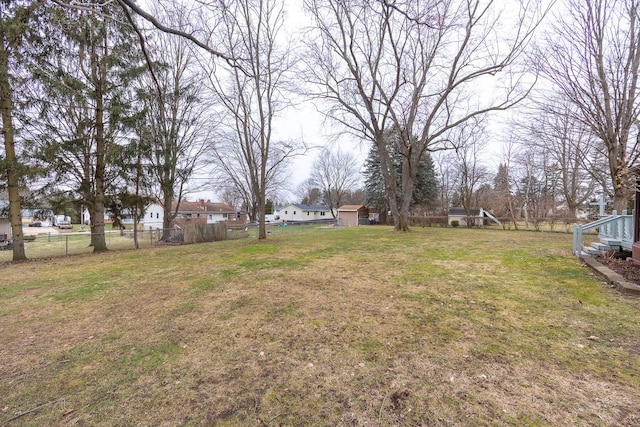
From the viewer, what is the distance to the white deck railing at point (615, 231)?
6410 millimetres

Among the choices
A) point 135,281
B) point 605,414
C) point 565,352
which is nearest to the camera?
point 605,414

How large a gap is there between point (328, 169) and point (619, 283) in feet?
132

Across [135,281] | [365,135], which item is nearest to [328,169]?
[365,135]

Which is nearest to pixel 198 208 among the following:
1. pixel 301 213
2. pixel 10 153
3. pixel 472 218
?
pixel 301 213

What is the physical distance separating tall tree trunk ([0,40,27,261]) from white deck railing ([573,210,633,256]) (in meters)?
16.3

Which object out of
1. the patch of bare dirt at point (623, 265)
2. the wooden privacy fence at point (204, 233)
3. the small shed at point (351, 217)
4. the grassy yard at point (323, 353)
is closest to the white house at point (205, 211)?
the small shed at point (351, 217)

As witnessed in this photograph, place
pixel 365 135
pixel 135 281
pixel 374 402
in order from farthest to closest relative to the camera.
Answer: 1. pixel 365 135
2. pixel 135 281
3. pixel 374 402

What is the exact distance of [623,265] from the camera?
569cm

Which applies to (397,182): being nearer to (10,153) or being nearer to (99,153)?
(99,153)

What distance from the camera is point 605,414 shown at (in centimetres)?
180

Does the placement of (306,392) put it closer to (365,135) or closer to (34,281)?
(34,281)

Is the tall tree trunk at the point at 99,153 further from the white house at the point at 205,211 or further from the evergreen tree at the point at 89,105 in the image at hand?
the white house at the point at 205,211

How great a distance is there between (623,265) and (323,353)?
23.1ft

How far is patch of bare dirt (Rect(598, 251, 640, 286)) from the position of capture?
4.83 meters
